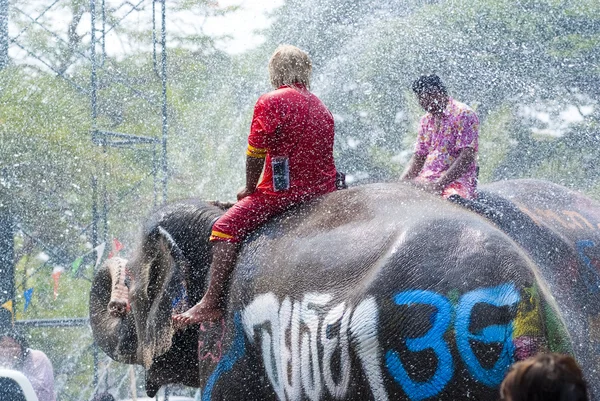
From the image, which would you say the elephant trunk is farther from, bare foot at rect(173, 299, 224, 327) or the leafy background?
the leafy background

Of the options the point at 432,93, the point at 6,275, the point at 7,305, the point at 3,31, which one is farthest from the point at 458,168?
the point at 3,31

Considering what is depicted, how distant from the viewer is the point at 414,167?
4.24 meters

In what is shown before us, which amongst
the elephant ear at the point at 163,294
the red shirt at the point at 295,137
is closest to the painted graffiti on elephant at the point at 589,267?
the red shirt at the point at 295,137

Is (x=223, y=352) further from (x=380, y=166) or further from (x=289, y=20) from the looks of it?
(x=289, y=20)

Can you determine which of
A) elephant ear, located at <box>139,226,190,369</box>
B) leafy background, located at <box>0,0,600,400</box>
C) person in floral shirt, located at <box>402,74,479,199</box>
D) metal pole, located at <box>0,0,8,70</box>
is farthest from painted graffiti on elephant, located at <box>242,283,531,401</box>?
leafy background, located at <box>0,0,600,400</box>

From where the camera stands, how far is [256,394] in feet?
10.6

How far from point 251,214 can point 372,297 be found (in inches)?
35.6

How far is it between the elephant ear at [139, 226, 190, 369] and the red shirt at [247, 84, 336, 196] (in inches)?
21.0

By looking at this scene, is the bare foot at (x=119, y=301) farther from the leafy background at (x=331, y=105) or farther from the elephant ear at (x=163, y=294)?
the leafy background at (x=331, y=105)

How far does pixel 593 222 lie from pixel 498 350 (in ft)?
6.27

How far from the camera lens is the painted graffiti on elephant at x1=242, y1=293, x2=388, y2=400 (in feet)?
8.66

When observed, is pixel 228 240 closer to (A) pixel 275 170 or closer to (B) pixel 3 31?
(A) pixel 275 170

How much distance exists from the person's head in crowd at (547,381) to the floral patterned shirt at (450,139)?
2138 mm

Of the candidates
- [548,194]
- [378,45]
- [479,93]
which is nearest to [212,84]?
[378,45]
